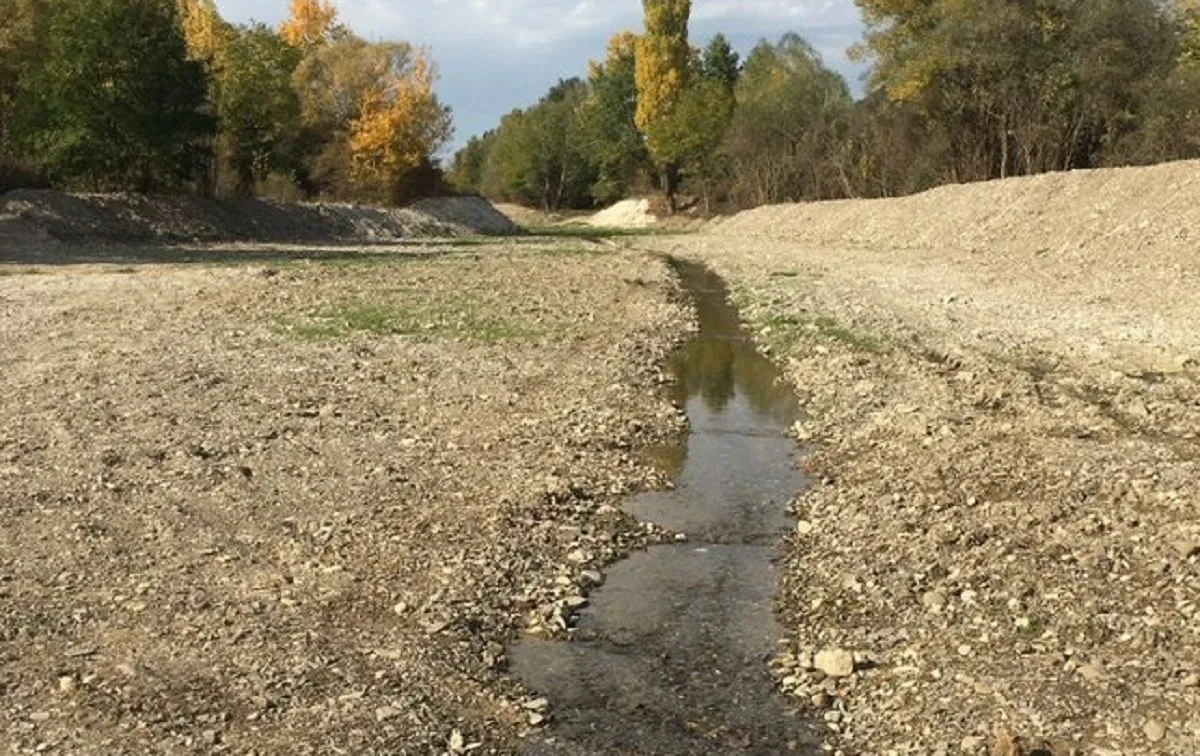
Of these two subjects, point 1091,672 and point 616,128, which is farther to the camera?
point 616,128

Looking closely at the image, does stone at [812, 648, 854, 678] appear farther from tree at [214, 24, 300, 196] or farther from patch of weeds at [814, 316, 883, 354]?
tree at [214, 24, 300, 196]

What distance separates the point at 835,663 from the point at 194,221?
49393 mm

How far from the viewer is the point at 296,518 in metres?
11.5

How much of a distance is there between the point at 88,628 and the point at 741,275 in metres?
33.0

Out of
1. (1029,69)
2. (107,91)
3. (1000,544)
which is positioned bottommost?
(1000,544)


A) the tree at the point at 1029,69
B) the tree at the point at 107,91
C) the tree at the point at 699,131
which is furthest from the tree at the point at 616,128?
the tree at the point at 107,91

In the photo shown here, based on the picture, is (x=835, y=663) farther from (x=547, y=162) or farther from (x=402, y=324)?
(x=547, y=162)

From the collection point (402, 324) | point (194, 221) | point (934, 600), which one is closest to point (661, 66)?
point (194, 221)

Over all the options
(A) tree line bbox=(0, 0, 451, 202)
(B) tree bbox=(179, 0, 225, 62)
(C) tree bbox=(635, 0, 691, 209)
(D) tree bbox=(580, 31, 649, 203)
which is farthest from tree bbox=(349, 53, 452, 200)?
(D) tree bbox=(580, 31, 649, 203)

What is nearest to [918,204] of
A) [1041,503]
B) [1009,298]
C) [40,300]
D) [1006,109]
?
[1006,109]

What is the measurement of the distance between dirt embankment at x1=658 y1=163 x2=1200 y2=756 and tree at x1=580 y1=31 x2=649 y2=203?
7630cm

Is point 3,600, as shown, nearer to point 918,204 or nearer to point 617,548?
point 617,548

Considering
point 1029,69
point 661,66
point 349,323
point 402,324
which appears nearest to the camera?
point 349,323

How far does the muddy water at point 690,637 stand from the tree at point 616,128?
8840 centimetres
